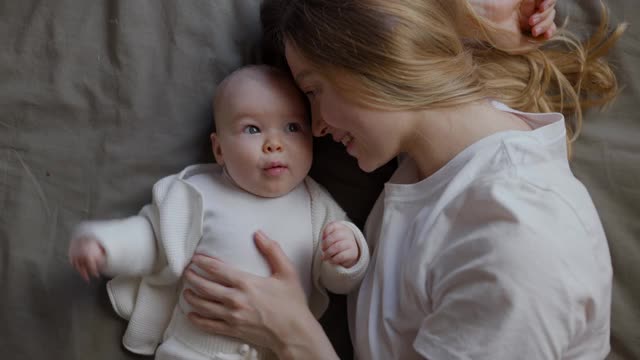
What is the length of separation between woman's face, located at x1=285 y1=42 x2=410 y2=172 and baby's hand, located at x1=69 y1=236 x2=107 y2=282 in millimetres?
397

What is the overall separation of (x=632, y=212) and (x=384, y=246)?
0.46 metres

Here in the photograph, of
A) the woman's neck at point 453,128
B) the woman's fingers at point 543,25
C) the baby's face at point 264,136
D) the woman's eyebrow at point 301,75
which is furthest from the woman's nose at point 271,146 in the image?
the woman's fingers at point 543,25

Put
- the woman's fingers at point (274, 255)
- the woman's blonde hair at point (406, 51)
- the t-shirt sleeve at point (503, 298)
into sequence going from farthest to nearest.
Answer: the woman's fingers at point (274, 255)
the woman's blonde hair at point (406, 51)
the t-shirt sleeve at point (503, 298)

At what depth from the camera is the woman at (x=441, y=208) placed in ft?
2.93

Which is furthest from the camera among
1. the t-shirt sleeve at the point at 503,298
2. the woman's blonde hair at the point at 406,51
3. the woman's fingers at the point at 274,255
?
the woman's fingers at the point at 274,255

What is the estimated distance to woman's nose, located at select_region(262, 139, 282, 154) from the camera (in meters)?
1.08

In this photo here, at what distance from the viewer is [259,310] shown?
1.07 m

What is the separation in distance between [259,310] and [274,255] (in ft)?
0.29

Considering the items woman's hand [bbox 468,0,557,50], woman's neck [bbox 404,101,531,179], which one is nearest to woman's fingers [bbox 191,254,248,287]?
woman's neck [bbox 404,101,531,179]

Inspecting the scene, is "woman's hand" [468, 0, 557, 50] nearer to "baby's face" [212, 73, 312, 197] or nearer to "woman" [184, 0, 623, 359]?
"woman" [184, 0, 623, 359]

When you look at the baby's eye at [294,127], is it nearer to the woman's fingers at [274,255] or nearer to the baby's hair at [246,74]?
the baby's hair at [246,74]

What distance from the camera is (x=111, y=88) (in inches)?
47.1

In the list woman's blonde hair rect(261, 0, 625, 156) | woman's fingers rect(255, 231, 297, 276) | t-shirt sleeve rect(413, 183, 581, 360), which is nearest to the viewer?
t-shirt sleeve rect(413, 183, 581, 360)

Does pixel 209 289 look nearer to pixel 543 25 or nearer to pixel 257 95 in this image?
pixel 257 95
